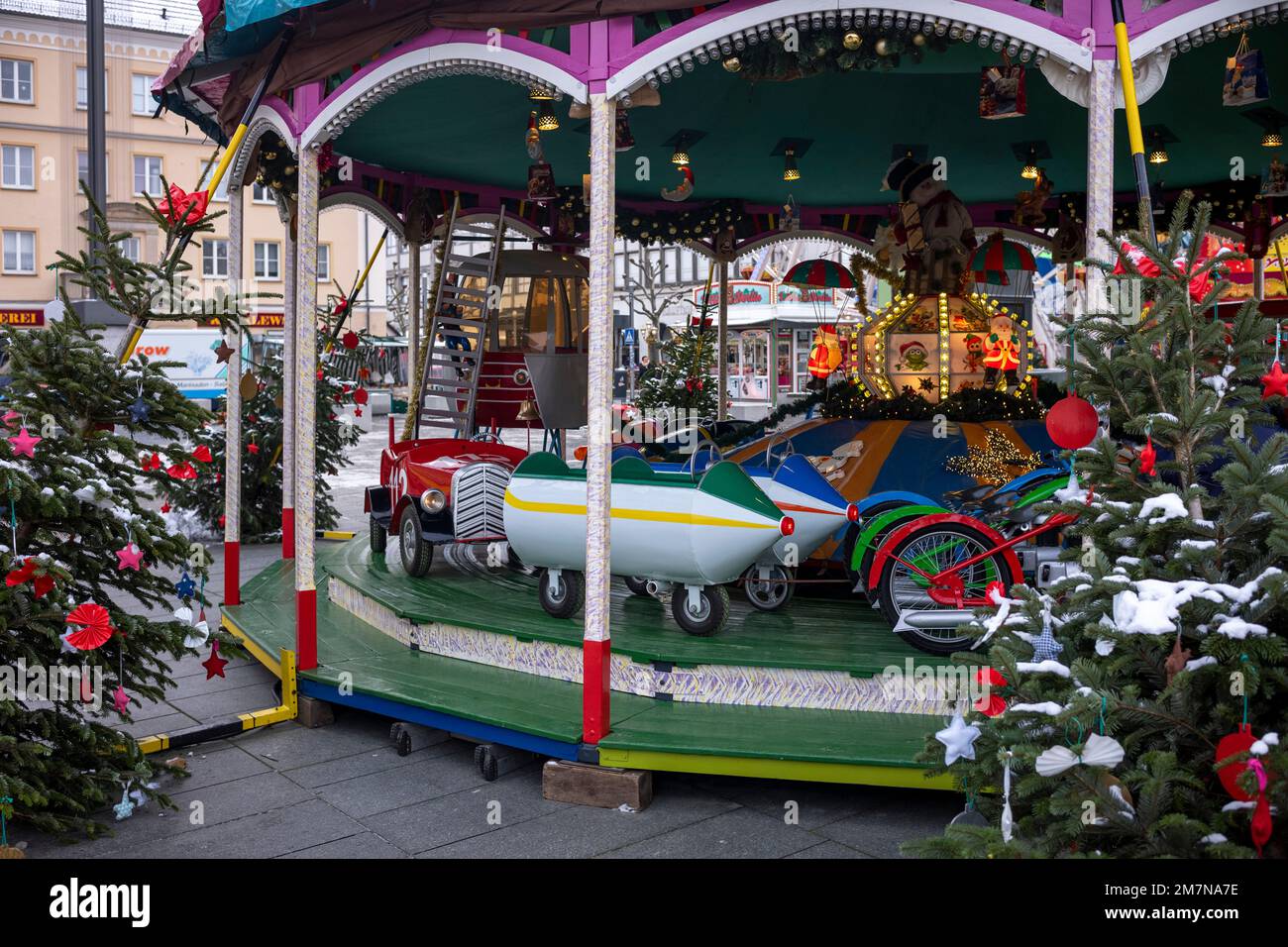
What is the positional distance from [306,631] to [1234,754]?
18.6ft

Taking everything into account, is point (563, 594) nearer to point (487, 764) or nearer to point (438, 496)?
point (487, 764)

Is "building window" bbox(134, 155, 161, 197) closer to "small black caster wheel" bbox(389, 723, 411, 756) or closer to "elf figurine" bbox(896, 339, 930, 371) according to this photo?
"elf figurine" bbox(896, 339, 930, 371)

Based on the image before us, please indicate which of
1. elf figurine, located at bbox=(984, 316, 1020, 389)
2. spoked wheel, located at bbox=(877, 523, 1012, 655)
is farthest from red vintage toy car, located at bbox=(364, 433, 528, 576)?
elf figurine, located at bbox=(984, 316, 1020, 389)

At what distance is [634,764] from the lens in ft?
19.3

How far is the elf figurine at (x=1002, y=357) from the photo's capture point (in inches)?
370

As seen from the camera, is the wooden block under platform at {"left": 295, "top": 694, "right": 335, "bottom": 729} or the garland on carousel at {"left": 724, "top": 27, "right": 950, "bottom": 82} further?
the wooden block under platform at {"left": 295, "top": 694, "right": 335, "bottom": 729}

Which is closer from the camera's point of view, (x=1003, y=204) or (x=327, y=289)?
(x=1003, y=204)

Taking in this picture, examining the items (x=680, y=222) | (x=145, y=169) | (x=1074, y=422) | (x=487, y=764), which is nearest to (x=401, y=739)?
(x=487, y=764)

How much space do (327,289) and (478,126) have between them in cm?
4124

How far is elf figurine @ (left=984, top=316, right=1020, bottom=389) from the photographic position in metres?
9.41

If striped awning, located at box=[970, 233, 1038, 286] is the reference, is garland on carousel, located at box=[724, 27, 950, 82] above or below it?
above

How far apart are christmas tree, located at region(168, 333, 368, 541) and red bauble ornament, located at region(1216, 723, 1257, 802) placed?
12384mm

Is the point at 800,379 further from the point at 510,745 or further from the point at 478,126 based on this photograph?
the point at 510,745
